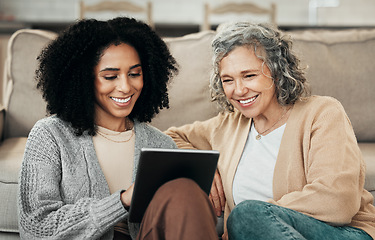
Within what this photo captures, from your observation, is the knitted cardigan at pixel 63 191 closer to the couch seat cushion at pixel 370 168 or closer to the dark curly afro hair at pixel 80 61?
the dark curly afro hair at pixel 80 61

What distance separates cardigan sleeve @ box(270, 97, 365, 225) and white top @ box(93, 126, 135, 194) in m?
0.45

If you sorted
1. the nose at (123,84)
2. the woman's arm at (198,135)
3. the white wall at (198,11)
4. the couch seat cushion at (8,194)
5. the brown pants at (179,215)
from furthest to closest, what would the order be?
the white wall at (198,11) < the woman's arm at (198,135) < the couch seat cushion at (8,194) < the nose at (123,84) < the brown pants at (179,215)

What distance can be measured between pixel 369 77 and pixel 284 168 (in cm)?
91

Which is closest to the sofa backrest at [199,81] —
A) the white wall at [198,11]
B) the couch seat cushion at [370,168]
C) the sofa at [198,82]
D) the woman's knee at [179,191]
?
the sofa at [198,82]

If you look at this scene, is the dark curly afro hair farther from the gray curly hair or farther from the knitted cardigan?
the gray curly hair

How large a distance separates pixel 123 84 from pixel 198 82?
73 centimetres

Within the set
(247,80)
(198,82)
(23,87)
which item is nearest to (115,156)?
(247,80)

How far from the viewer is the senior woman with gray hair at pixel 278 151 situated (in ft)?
4.12

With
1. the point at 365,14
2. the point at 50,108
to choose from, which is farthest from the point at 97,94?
the point at 365,14

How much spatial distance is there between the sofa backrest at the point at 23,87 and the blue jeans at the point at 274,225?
3.80ft

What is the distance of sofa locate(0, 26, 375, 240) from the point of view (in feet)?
6.75

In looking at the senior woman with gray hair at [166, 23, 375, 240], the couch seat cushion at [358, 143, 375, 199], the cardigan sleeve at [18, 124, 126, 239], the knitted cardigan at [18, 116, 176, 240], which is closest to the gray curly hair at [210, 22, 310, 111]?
the senior woman with gray hair at [166, 23, 375, 240]

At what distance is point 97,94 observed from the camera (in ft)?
4.72

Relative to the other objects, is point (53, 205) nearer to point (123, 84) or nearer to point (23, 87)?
point (123, 84)
